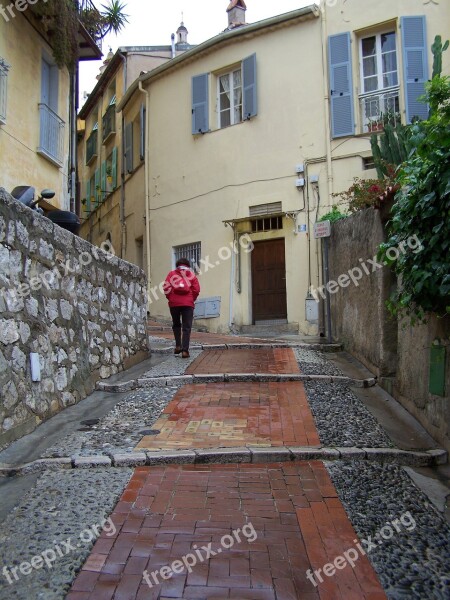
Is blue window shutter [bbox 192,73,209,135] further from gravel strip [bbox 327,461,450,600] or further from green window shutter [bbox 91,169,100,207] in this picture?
gravel strip [bbox 327,461,450,600]

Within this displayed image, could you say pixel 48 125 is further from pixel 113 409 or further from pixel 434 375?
pixel 434 375

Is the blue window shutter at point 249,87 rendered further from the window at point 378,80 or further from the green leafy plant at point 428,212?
the green leafy plant at point 428,212

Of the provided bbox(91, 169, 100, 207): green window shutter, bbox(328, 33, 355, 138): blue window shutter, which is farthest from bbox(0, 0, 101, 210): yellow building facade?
bbox(91, 169, 100, 207): green window shutter

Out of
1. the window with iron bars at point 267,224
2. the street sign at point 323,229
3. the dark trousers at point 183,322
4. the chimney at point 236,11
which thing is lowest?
the dark trousers at point 183,322

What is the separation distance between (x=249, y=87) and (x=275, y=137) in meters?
1.41

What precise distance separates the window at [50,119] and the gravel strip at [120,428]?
6.34 metres

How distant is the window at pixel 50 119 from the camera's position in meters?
9.66

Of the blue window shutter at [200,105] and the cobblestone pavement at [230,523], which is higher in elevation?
the blue window shutter at [200,105]

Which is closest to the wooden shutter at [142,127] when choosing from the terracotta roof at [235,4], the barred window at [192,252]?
the barred window at [192,252]

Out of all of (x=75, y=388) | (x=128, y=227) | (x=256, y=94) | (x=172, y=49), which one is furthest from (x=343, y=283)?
(x=172, y=49)

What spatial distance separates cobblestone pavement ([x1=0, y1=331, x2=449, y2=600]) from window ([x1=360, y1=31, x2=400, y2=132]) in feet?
28.4

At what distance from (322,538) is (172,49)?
18383mm

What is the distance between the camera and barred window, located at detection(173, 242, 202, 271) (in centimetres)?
1282

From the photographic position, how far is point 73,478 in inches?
125
